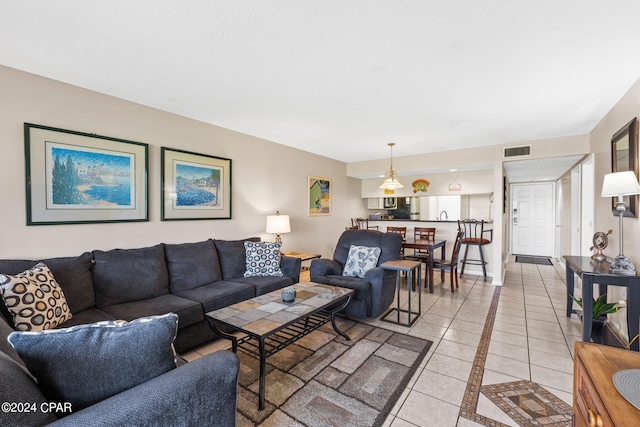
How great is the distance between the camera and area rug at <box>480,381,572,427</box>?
171cm

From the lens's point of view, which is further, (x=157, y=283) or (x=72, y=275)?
(x=157, y=283)

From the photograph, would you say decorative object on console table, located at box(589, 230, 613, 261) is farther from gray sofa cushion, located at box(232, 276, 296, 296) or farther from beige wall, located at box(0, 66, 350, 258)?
beige wall, located at box(0, 66, 350, 258)

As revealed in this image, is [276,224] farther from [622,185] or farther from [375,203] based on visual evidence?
[375,203]

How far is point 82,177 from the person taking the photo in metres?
2.62

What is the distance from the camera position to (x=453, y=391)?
198cm

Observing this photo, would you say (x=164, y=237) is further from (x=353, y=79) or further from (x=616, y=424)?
(x=616, y=424)

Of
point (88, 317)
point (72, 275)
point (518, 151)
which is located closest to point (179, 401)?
point (88, 317)

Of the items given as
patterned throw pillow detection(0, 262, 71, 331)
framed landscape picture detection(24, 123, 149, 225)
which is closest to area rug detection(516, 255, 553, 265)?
framed landscape picture detection(24, 123, 149, 225)

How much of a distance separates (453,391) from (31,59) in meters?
3.90

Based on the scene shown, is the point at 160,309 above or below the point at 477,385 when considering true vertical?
above

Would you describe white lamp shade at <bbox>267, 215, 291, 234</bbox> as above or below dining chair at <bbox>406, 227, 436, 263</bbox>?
above

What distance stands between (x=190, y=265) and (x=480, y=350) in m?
2.91

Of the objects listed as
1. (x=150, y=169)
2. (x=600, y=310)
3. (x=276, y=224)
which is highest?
(x=150, y=169)

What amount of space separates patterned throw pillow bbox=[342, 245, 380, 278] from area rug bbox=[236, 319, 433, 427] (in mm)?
773
